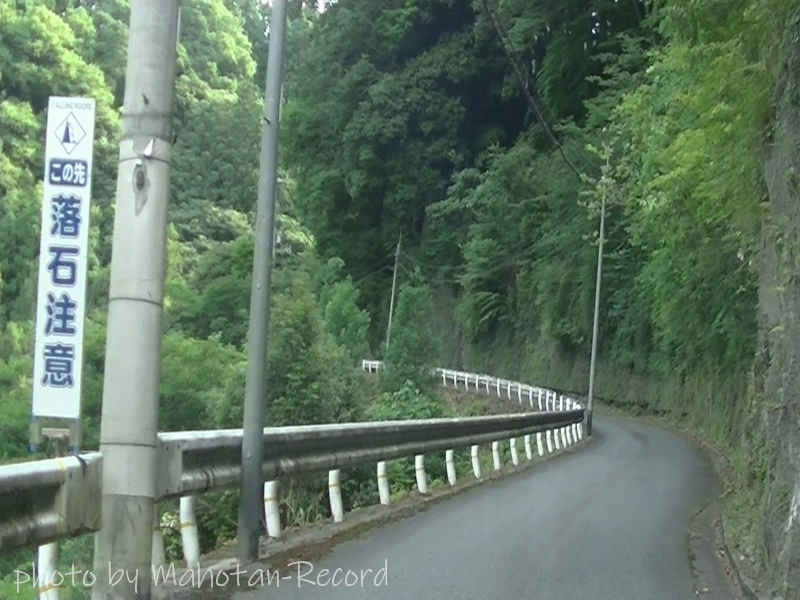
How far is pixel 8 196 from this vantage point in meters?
30.0

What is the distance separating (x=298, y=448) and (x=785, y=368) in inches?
196

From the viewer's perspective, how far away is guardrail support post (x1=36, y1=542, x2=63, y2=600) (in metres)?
6.02

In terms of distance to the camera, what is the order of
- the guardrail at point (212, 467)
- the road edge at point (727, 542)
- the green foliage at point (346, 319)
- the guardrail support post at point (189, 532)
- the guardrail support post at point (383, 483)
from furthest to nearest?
the green foliage at point (346, 319)
the guardrail support post at point (383, 483)
the road edge at point (727, 542)
the guardrail support post at point (189, 532)
the guardrail at point (212, 467)

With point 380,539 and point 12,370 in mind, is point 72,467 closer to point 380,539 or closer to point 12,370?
point 380,539

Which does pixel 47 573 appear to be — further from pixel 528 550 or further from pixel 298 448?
pixel 528 550

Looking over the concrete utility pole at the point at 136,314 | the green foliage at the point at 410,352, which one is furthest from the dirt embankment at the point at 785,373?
the green foliage at the point at 410,352

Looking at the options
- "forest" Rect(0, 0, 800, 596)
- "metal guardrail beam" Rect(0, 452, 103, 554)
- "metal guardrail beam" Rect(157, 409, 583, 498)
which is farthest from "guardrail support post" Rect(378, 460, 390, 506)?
"metal guardrail beam" Rect(0, 452, 103, 554)

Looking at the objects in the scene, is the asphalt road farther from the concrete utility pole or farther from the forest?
the concrete utility pole

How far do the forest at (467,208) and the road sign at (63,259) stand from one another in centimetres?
118

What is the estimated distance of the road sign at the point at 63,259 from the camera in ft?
19.3

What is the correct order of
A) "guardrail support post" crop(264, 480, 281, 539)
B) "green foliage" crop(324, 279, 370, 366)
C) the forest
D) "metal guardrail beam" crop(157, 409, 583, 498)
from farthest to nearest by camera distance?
"green foliage" crop(324, 279, 370, 366) < the forest < "guardrail support post" crop(264, 480, 281, 539) < "metal guardrail beam" crop(157, 409, 583, 498)

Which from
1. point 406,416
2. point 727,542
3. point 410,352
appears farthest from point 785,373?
point 410,352

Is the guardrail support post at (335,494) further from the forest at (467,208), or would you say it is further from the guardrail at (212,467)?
the forest at (467,208)

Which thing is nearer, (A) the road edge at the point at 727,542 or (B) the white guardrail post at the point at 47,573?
(B) the white guardrail post at the point at 47,573
